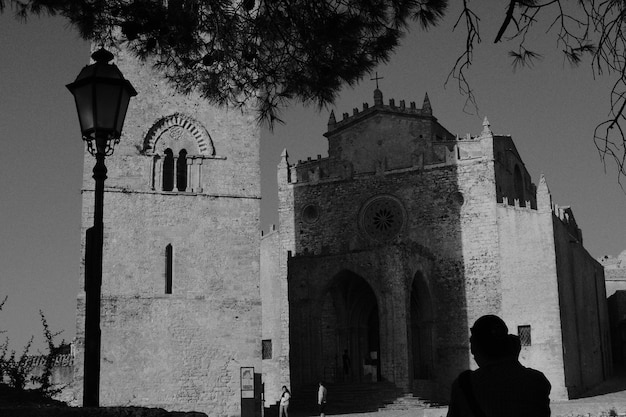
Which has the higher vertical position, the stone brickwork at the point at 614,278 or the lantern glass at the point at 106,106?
the stone brickwork at the point at 614,278

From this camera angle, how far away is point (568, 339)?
32.0 meters

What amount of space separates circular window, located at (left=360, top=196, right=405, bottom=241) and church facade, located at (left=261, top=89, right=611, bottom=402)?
2.0 inches

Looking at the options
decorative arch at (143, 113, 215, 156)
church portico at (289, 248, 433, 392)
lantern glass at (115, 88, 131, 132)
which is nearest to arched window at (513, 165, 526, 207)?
church portico at (289, 248, 433, 392)

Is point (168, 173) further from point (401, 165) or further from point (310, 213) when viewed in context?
point (401, 165)

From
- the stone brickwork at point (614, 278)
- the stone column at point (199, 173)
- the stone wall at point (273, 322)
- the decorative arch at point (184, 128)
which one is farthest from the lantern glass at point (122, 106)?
the stone brickwork at point (614, 278)

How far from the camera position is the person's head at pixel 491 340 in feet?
12.7

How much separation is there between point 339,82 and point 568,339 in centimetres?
2507

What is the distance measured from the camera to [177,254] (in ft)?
82.3

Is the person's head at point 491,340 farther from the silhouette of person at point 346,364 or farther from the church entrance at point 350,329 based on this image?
the silhouette of person at point 346,364

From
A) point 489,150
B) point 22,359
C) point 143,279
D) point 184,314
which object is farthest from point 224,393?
point 22,359

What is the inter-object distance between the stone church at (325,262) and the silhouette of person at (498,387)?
1987cm

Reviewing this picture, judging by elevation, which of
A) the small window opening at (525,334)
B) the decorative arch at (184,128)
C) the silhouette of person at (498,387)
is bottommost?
the silhouette of person at (498,387)

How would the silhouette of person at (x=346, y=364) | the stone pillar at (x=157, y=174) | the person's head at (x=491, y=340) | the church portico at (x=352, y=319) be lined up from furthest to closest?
1. the silhouette of person at (x=346, y=364)
2. the church portico at (x=352, y=319)
3. the stone pillar at (x=157, y=174)
4. the person's head at (x=491, y=340)

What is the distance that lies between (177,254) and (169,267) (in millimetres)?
470
